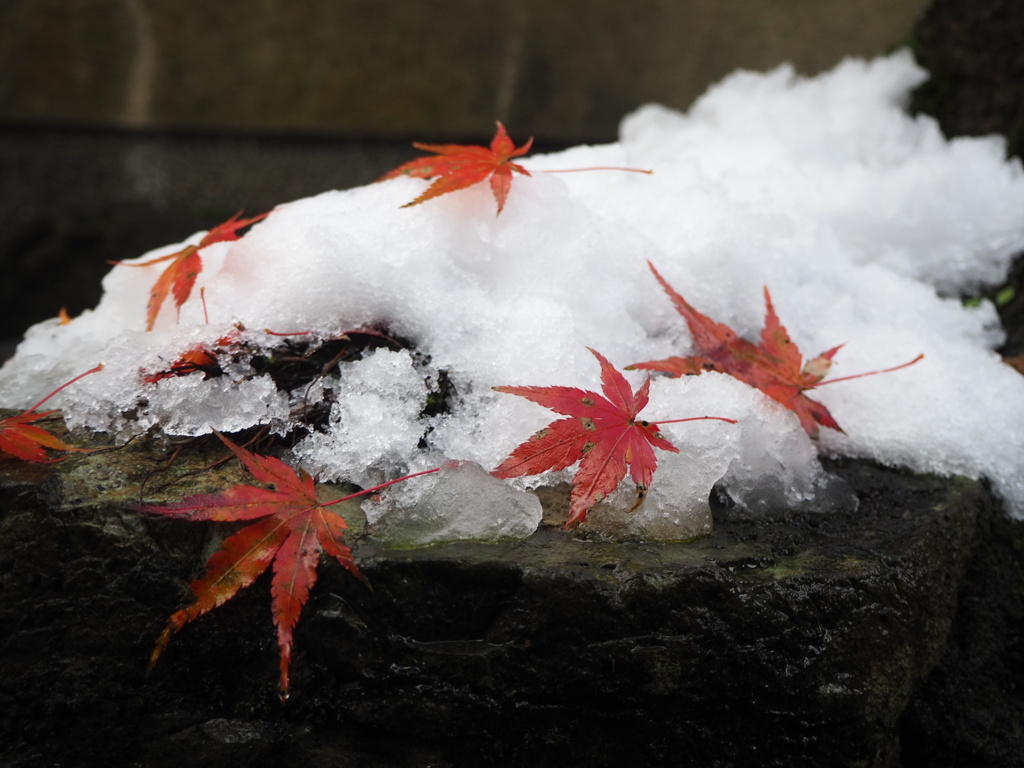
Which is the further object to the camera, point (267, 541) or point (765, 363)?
point (765, 363)

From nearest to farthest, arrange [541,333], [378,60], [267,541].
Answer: [267,541]
[541,333]
[378,60]

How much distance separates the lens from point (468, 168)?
1297 mm

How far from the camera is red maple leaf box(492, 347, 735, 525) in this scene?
973mm

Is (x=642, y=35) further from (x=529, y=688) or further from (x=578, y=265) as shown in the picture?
(x=529, y=688)

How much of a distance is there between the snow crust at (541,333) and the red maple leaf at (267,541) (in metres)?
0.12

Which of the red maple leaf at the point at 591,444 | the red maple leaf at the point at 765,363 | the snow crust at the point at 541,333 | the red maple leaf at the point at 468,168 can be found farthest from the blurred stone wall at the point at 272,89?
the red maple leaf at the point at 591,444

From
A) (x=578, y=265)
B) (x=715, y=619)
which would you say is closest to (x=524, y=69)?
(x=578, y=265)

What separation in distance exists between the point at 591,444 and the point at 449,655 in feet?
1.12

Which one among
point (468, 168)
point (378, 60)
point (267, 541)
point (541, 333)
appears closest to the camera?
point (267, 541)

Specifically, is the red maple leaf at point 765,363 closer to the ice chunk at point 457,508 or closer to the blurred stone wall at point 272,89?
the ice chunk at point 457,508

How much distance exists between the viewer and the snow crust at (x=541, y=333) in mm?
1107

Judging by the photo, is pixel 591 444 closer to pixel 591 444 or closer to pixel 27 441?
pixel 591 444

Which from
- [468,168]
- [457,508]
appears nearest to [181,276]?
[468,168]

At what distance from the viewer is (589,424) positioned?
100 cm
